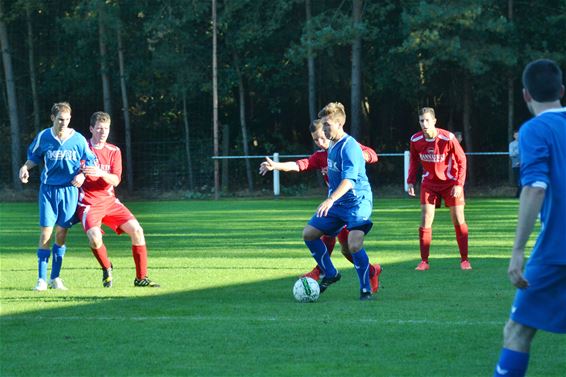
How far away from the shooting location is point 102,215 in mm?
11852

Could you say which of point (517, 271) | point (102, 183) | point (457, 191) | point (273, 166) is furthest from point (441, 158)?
point (517, 271)

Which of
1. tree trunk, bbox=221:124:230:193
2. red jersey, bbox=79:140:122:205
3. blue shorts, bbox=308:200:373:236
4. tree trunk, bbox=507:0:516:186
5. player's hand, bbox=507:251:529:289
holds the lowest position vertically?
tree trunk, bbox=221:124:230:193

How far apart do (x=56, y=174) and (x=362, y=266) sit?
141 inches

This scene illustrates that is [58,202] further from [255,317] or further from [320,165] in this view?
[255,317]

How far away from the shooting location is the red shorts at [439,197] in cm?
1373

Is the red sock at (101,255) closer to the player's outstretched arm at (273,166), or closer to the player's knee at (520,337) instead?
the player's outstretched arm at (273,166)

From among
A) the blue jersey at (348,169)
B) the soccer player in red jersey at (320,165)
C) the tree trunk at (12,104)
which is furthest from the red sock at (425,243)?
the tree trunk at (12,104)

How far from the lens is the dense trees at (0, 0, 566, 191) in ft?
126

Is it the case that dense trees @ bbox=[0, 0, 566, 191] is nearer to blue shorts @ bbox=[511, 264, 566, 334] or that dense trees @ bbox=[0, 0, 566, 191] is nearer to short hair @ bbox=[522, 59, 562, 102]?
short hair @ bbox=[522, 59, 562, 102]

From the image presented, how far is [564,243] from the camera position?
5461 mm

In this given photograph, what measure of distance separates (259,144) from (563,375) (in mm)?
37297

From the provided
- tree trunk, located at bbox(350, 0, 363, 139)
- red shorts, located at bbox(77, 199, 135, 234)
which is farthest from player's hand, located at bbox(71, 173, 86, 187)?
tree trunk, located at bbox(350, 0, 363, 139)

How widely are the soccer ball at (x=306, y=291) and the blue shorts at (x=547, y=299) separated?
5002 mm

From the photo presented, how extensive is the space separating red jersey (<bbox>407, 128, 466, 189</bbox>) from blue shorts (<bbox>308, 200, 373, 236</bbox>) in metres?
3.20
